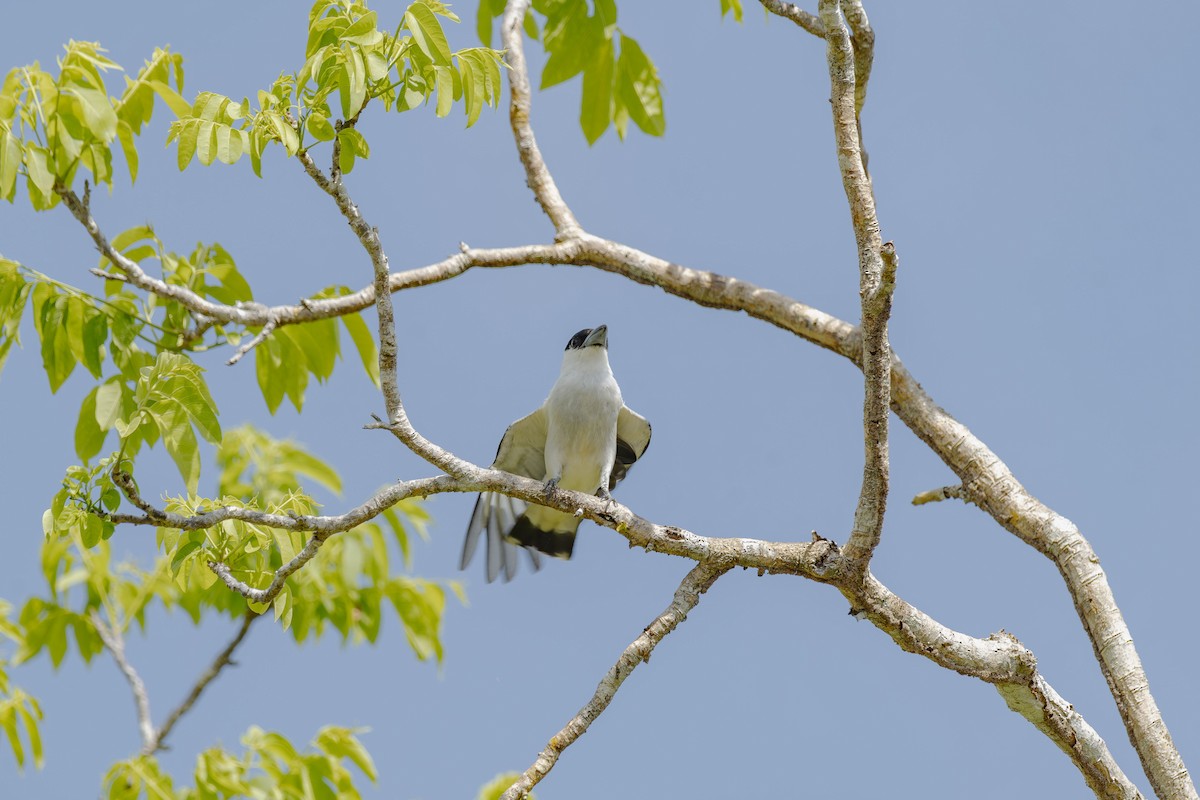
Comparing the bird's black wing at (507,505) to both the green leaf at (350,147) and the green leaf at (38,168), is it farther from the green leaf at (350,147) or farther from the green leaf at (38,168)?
the green leaf at (38,168)

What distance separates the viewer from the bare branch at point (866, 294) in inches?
139

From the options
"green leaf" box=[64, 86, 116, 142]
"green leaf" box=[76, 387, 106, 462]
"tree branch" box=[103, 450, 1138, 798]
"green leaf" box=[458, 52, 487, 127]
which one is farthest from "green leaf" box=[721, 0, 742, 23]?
"green leaf" box=[76, 387, 106, 462]

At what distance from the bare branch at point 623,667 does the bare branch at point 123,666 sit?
4.33 metres

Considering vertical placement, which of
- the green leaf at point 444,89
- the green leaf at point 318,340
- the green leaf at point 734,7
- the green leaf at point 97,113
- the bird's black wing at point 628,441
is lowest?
the green leaf at point 97,113

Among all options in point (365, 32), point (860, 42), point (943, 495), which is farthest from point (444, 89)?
point (943, 495)

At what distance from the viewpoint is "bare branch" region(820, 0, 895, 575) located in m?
3.52

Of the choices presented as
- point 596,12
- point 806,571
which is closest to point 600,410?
point 596,12

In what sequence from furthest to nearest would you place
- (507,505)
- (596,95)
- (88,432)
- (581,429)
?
1. (507,505)
2. (581,429)
3. (596,95)
4. (88,432)

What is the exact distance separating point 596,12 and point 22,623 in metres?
4.93

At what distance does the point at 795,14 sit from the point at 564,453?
263 cm

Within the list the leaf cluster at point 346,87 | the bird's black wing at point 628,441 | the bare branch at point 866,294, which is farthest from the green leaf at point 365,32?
the bird's black wing at point 628,441

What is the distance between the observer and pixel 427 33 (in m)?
3.46

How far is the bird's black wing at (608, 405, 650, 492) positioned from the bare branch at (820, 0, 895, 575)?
287 centimetres

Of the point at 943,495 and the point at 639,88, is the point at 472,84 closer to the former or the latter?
the point at 639,88
